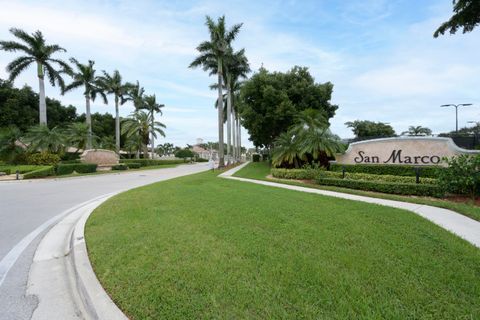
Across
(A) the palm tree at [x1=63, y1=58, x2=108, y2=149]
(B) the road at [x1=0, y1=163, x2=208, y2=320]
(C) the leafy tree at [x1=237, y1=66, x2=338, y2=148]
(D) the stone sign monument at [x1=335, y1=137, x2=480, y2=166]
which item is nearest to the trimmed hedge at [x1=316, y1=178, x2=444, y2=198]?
(D) the stone sign monument at [x1=335, y1=137, x2=480, y2=166]

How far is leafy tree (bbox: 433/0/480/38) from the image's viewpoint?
12210mm

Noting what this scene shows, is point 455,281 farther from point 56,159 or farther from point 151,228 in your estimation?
point 56,159

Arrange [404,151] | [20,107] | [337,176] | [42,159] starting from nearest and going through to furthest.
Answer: [404,151] → [337,176] → [42,159] → [20,107]

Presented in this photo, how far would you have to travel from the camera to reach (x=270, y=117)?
67.7 feet

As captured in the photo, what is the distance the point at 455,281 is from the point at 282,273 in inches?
79.8

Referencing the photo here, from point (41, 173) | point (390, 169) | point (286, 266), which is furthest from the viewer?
point (41, 173)

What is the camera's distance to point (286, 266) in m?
3.21

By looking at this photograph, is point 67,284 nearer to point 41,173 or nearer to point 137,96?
point 41,173

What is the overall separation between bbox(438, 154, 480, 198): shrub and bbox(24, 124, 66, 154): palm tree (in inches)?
1214

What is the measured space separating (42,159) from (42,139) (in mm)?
2119

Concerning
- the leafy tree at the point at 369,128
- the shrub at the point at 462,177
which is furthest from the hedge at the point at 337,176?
the leafy tree at the point at 369,128

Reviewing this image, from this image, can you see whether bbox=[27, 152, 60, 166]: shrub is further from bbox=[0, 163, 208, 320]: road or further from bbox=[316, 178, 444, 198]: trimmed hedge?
bbox=[316, 178, 444, 198]: trimmed hedge

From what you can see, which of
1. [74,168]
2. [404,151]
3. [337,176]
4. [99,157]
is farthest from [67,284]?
[99,157]

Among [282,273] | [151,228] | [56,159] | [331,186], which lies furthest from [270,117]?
[56,159]
